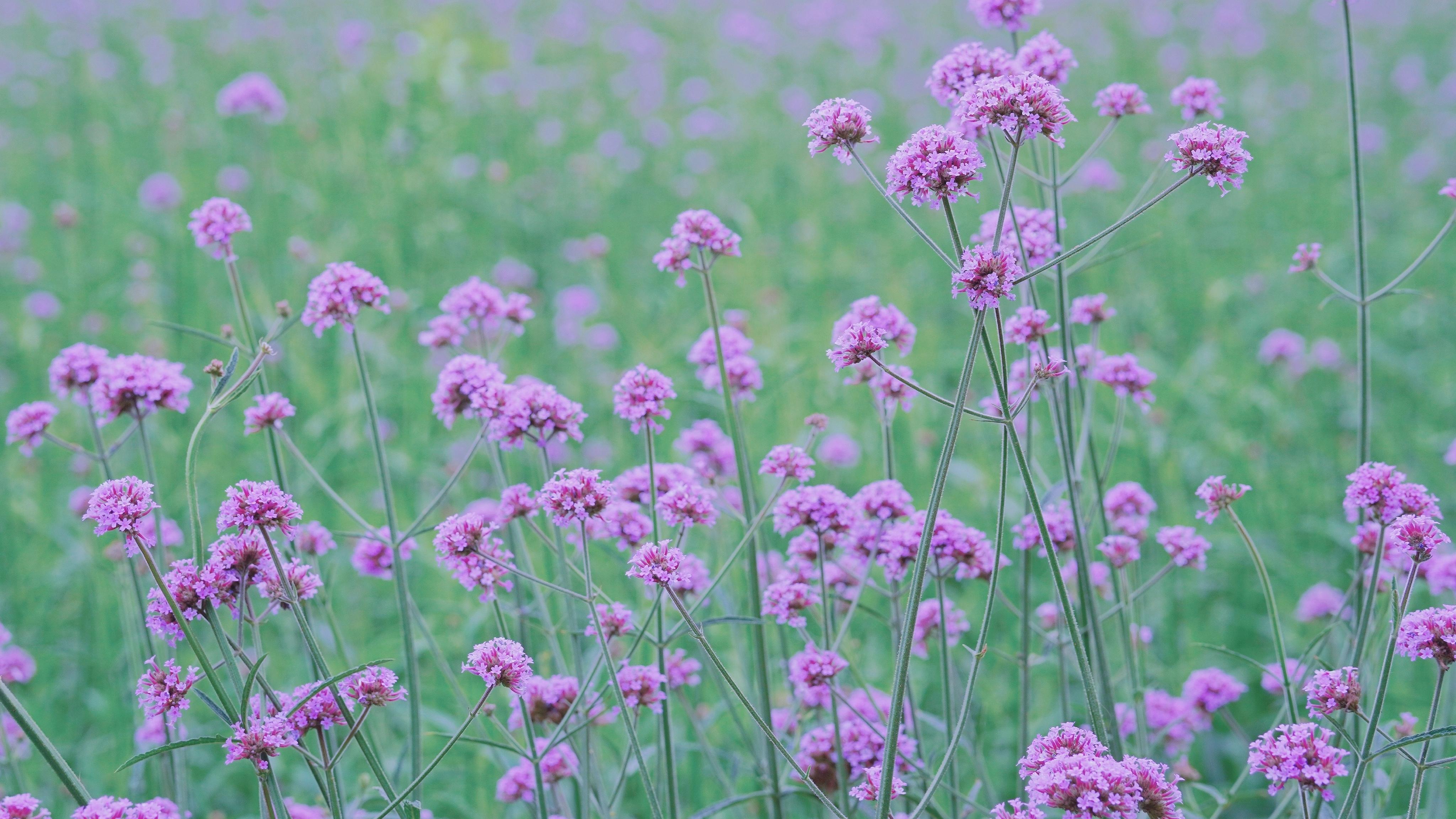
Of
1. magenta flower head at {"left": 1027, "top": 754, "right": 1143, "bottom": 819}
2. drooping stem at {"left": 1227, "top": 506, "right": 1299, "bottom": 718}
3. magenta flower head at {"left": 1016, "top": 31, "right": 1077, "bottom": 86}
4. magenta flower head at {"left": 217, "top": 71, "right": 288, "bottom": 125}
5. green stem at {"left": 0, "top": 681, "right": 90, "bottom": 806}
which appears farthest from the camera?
magenta flower head at {"left": 217, "top": 71, "right": 288, "bottom": 125}

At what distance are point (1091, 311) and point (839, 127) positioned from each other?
0.94 metres

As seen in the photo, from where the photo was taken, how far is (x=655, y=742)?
2.94 metres

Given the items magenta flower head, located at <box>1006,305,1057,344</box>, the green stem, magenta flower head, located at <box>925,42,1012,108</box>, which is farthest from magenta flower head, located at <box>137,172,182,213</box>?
magenta flower head, located at <box>1006,305,1057,344</box>

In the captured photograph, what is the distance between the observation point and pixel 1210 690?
2436 millimetres

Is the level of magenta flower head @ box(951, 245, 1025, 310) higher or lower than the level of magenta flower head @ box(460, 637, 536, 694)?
higher

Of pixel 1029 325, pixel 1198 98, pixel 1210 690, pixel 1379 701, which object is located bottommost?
pixel 1379 701

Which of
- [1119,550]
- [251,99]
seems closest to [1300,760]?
[1119,550]

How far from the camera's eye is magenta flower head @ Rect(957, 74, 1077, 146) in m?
1.58

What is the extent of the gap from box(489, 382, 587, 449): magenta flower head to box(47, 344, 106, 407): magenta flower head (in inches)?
32.0

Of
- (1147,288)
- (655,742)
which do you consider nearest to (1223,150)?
(655,742)

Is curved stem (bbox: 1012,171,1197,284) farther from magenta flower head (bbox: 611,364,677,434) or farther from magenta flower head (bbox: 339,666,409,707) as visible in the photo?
magenta flower head (bbox: 339,666,409,707)

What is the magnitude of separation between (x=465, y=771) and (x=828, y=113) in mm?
1921

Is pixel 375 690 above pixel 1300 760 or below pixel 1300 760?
below

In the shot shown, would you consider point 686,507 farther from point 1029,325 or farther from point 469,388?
point 1029,325
